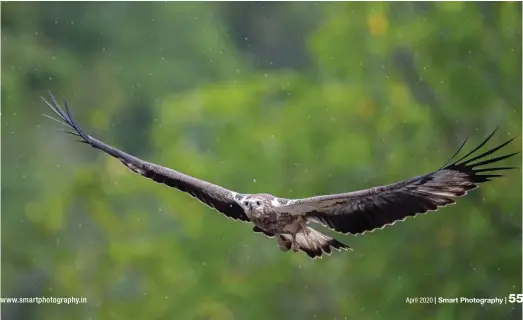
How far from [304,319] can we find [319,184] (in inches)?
48.3

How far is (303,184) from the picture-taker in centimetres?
1004

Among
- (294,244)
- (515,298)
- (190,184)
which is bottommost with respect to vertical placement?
(294,244)

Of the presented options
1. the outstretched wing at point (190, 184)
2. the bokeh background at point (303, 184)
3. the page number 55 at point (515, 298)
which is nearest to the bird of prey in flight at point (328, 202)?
the outstretched wing at point (190, 184)

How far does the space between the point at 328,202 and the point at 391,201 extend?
0.31 meters

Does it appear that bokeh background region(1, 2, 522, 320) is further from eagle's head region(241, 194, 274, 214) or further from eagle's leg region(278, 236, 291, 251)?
eagle's head region(241, 194, 274, 214)

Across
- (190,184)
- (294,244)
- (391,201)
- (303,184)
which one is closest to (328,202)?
(391,201)

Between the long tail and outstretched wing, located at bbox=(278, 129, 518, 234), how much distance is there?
0.16 meters

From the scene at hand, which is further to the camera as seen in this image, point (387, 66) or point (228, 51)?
→ point (228, 51)

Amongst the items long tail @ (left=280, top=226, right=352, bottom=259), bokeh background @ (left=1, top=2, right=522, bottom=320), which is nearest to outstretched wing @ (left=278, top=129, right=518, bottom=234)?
long tail @ (left=280, top=226, right=352, bottom=259)

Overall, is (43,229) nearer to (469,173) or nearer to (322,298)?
(322,298)

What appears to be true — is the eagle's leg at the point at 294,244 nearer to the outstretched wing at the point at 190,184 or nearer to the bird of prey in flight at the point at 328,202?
the bird of prey in flight at the point at 328,202

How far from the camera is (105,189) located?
11.6 meters

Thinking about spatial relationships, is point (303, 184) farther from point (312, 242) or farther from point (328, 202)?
point (328, 202)

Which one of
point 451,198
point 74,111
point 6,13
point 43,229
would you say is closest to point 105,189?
point 43,229
